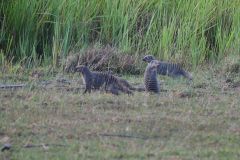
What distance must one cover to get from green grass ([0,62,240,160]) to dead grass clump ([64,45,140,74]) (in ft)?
6.34

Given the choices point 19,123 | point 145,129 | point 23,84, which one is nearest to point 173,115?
point 145,129

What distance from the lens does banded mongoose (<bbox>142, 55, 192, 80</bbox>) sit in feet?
34.4

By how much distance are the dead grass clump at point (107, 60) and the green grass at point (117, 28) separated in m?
0.46

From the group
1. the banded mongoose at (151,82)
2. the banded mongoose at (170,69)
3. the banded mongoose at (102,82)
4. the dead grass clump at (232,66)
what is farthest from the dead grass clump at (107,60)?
the banded mongoose at (102,82)

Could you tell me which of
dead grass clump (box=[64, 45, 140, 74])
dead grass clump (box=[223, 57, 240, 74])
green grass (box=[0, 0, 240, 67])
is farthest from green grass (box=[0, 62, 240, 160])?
green grass (box=[0, 0, 240, 67])

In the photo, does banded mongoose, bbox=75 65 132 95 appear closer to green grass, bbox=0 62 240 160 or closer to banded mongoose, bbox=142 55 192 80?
green grass, bbox=0 62 240 160

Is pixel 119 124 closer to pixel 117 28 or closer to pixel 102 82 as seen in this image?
pixel 102 82

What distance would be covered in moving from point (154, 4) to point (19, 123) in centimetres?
646

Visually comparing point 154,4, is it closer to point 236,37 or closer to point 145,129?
point 236,37

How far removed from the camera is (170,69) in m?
10.6

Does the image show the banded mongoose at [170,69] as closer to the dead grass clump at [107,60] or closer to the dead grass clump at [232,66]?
the dead grass clump at [107,60]

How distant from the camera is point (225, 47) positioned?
11.9m

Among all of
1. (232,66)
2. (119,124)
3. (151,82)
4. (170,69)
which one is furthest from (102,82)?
(232,66)

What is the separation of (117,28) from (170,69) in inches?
70.0
